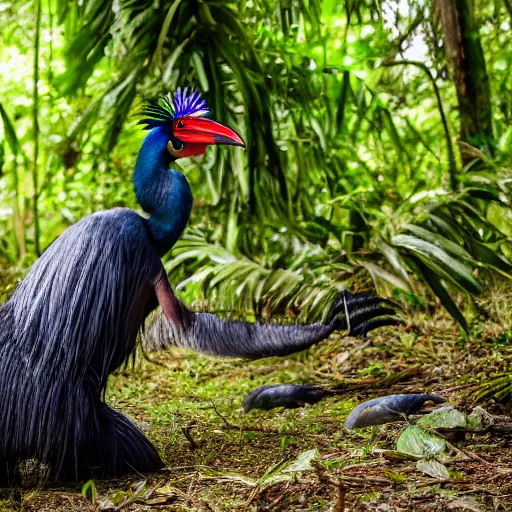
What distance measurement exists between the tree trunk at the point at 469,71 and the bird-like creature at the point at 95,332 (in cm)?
220

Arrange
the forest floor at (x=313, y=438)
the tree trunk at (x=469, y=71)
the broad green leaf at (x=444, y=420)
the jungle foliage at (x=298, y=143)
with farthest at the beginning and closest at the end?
the tree trunk at (x=469, y=71), the jungle foliage at (x=298, y=143), the broad green leaf at (x=444, y=420), the forest floor at (x=313, y=438)

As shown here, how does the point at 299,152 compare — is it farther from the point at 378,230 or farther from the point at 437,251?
the point at 437,251

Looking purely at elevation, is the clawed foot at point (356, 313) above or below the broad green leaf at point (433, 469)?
above

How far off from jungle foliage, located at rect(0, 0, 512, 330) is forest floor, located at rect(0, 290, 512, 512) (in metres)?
0.32

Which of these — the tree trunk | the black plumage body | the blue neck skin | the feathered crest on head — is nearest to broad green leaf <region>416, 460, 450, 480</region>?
the black plumage body

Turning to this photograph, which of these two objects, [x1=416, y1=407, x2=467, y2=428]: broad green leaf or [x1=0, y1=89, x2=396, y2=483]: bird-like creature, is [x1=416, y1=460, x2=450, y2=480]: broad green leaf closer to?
[x1=416, y1=407, x2=467, y2=428]: broad green leaf

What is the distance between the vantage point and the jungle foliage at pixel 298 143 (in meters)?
3.40

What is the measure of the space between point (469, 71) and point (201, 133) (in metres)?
2.27

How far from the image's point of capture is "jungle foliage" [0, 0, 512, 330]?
3.40m

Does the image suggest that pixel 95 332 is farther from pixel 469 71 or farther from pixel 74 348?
pixel 469 71

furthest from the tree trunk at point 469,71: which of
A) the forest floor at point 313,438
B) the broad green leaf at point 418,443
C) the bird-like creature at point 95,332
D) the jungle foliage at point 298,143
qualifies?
the broad green leaf at point 418,443

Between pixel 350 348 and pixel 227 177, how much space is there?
120 cm

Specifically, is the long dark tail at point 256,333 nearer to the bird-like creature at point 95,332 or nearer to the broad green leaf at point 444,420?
the bird-like creature at point 95,332

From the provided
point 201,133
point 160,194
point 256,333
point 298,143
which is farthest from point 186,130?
point 298,143
